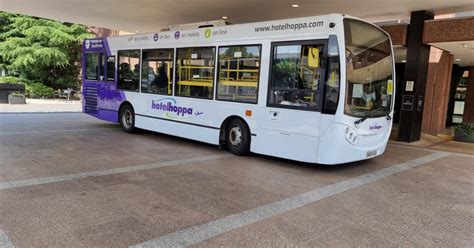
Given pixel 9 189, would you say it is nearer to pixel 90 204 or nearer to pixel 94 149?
pixel 90 204

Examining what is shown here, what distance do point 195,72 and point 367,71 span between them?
3.80 meters

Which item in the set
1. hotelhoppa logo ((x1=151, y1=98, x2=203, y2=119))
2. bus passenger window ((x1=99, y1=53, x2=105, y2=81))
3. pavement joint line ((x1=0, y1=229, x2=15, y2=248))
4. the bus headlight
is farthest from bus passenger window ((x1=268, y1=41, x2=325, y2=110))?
bus passenger window ((x1=99, y1=53, x2=105, y2=81))

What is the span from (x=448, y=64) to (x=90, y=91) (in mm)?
12765

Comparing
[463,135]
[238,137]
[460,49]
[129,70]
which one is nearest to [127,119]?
[129,70]

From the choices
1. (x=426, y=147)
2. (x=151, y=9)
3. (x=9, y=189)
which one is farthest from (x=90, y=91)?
(x=426, y=147)

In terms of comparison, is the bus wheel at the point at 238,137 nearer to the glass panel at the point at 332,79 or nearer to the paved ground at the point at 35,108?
the glass panel at the point at 332,79

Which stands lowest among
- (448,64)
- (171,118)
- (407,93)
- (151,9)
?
(171,118)

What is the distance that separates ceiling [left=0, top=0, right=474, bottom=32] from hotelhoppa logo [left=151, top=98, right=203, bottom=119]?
3367 mm

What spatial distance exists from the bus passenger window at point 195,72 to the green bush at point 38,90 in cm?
1636

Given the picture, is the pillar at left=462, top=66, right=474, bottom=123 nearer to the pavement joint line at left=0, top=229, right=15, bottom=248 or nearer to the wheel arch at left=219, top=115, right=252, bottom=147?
the wheel arch at left=219, top=115, right=252, bottom=147

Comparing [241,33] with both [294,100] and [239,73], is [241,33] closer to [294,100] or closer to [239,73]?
[239,73]

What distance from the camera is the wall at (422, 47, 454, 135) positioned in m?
13.4

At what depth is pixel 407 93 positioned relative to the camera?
10859 mm

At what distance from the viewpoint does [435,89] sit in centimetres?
1356
